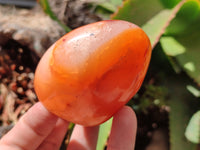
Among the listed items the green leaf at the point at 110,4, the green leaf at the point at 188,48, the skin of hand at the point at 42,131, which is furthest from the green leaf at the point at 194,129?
the green leaf at the point at 110,4

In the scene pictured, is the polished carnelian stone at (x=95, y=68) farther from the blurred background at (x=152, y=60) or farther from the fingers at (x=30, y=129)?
the blurred background at (x=152, y=60)

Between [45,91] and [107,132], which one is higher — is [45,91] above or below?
above

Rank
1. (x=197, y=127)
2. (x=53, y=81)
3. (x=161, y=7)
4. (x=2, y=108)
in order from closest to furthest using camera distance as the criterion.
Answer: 1. (x=53, y=81)
2. (x=197, y=127)
3. (x=161, y=7)
4. (x=2, y=108)

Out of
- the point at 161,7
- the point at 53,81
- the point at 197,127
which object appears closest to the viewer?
the point at 53,81

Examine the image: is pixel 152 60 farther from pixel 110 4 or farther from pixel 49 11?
pixel 49 11

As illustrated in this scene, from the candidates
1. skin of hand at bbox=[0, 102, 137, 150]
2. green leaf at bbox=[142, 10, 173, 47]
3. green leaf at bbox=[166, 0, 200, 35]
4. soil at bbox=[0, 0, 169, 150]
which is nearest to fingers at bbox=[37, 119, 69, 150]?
skin of hand at bbox=[0, 102, 137, 150]

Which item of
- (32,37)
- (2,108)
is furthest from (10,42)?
(2,108)

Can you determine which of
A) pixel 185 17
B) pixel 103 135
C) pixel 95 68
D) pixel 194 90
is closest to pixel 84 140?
pixel 103 135

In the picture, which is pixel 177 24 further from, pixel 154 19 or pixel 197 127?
pixel 197 127
